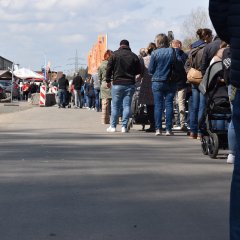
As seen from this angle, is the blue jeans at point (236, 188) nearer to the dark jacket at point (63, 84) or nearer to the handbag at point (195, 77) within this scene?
the handbag at point (195, 77)

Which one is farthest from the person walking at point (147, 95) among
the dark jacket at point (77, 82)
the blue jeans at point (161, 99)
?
the dark jacket at point (77, 82)

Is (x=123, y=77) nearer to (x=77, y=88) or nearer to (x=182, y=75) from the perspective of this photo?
(x=182, y=75)

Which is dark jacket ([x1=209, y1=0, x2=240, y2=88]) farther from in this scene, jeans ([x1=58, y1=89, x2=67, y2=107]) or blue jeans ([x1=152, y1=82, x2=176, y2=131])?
jeans ([x1=58, y1=89, x2=67, y2=107])

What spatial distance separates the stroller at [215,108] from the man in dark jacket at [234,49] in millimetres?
5010

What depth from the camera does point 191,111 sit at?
12359 millimetres

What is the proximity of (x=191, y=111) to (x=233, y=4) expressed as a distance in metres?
8.43

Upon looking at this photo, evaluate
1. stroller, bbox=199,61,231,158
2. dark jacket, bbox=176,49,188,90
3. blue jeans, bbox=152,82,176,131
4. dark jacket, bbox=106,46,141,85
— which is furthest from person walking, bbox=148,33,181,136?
stroller, bbox=199,61,231,158

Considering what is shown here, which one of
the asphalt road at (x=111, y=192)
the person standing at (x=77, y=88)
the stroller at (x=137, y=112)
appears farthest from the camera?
the person standing at (x=77, y=88)

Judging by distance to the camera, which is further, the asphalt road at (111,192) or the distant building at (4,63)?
the distant building at (4,63)

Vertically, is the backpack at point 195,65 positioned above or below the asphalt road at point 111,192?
above

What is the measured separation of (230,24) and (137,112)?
1116cm

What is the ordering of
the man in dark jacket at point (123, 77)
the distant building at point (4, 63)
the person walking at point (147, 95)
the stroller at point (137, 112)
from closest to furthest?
1. the man in dark jacket at point (123, 77)
2. the person walking at point (147, 95)
3. the stroller at point (137, 112)
4. the distant building at point (4, 63)

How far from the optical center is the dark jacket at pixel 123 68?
14.3 metres

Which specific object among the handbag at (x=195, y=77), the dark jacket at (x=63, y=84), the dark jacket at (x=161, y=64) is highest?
the dark jacket at (x=161, y=64)
